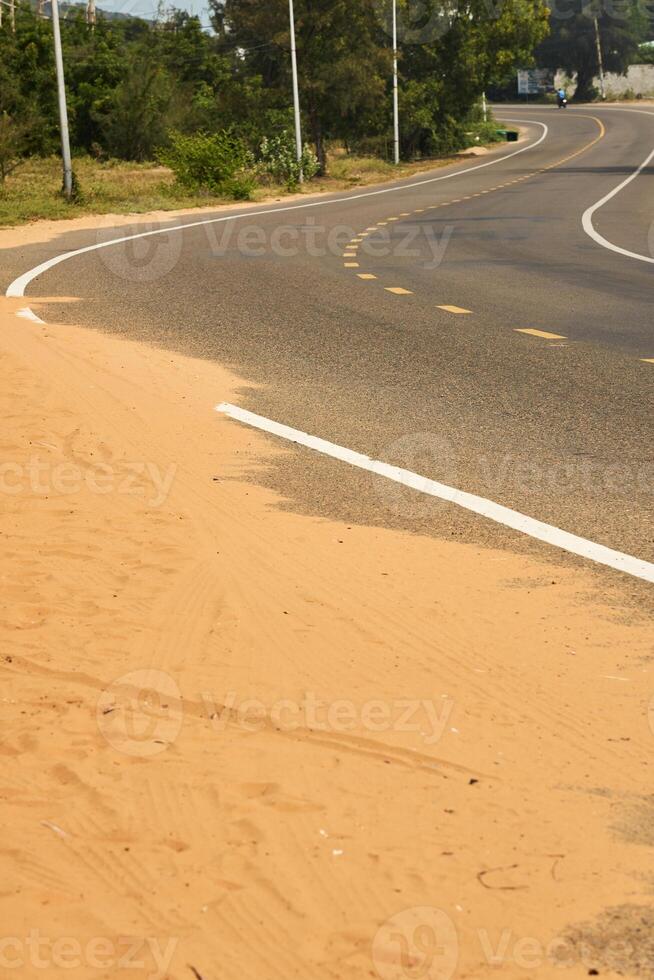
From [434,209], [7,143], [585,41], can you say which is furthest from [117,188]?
[585,41]

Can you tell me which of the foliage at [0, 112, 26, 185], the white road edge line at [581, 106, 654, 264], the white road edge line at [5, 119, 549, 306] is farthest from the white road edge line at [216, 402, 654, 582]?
the foliage at [0, 112, 26, 185]

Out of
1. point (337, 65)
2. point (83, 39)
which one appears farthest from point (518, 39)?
point (83, 39)

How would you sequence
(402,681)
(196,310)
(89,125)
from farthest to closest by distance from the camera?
(89,125) → (196,310) → (402,681)

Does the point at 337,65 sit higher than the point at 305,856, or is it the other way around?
the point at 337,65

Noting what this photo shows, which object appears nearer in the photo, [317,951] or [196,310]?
[317,951]

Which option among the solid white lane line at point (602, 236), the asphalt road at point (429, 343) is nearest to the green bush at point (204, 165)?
the solid white lane line at point (602, 236)

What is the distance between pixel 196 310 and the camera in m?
13.0

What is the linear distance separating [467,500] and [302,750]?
287 cm

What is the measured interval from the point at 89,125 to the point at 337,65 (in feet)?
33.5

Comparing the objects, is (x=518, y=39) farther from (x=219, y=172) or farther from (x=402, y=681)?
(x=402, y=681)

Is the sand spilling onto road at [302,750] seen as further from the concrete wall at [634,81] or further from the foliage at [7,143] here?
the concrete wall at [634,81]

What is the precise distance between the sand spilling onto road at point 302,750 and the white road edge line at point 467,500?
0.85ft

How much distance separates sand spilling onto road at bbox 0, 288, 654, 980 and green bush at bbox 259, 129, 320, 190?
38.9 metres

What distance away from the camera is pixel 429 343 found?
36.4 feet
